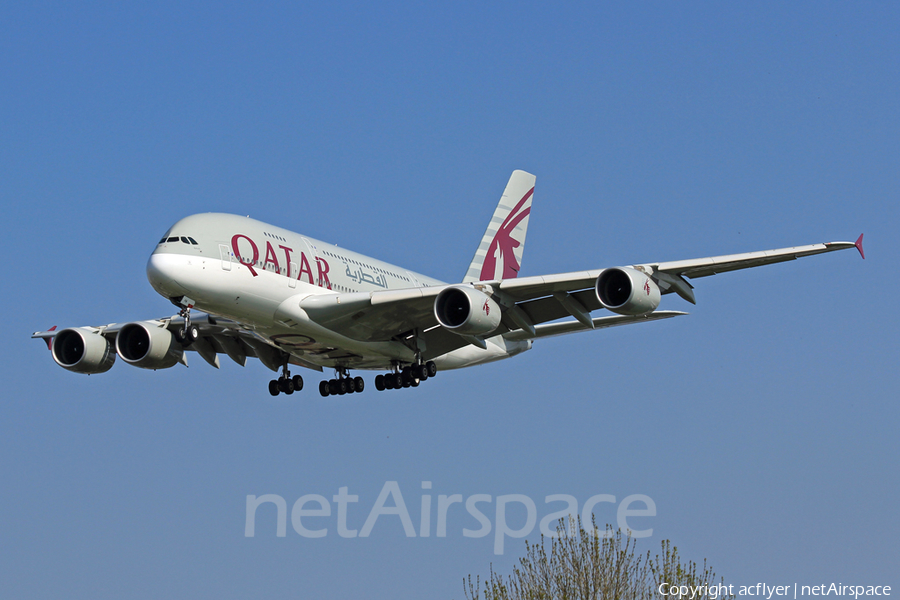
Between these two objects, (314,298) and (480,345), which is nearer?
(314,298)

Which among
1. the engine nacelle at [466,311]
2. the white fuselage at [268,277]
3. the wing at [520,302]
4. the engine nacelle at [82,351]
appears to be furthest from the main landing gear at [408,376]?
the engine nacelle at [82,351]

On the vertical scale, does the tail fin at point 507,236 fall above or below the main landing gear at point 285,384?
above

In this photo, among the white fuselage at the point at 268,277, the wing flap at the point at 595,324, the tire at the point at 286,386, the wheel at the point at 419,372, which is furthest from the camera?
the tire at the point at 286,386

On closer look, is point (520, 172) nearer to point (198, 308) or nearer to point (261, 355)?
point (261, 355)

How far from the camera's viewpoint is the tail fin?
143 ft

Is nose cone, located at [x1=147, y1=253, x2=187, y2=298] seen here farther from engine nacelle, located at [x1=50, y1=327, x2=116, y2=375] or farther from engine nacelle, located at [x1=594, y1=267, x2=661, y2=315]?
engine nacelle, located at [x1=594, y1=267, x2=661, y2=315]

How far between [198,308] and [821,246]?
17391 millimetres

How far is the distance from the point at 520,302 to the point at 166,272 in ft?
35.4

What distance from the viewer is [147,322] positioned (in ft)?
115

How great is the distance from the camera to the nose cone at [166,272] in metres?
28.7

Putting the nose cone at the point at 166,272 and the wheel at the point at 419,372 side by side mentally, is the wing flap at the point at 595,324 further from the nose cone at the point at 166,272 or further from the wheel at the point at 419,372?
the nose cone at the point at 166,272

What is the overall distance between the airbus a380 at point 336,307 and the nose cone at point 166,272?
3 cm

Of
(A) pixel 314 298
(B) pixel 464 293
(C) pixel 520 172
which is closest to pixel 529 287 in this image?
(B) pixel 464 293

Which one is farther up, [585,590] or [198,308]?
[198,308]
